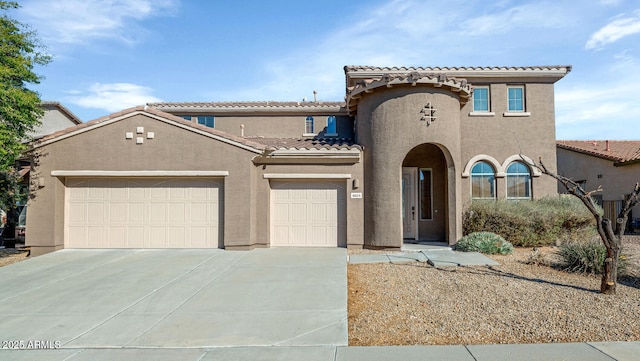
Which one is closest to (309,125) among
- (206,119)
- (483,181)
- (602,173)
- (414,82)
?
(206,119)

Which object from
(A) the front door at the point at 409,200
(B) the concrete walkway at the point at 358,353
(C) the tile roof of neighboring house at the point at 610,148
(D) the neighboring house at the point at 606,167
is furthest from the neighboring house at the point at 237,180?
(C) the tile roof of neighboring house at the point at 610,148

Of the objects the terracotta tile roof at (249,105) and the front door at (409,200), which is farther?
the terracotta tile roof at (249,105)

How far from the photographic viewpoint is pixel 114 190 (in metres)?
12.4

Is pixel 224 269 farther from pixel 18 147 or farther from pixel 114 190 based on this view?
pixel 18 147

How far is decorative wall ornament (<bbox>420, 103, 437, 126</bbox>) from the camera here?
12.4 metres

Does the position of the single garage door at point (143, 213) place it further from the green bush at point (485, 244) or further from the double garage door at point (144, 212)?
the green bush at point (485, 244)

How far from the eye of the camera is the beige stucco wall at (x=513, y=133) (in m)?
15.0

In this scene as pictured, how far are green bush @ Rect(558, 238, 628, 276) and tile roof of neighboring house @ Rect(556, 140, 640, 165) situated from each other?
1287 cm

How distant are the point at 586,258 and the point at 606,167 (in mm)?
15174

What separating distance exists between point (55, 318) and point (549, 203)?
14.5 meters

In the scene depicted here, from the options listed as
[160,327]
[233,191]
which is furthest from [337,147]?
[160,327]

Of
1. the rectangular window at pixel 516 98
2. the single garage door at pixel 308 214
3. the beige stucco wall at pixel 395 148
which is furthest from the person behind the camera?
the rectangular window at pixel 516 98

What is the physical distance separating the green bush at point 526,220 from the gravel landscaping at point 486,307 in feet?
11.9

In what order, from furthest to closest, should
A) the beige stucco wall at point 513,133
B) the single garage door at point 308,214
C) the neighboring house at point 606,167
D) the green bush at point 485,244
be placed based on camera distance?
the neighboring house at point 606,167
the beige stucco wall at point 513,133
the single garage door at point 308,214
the green bush at point 485,244
